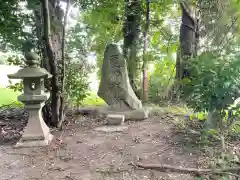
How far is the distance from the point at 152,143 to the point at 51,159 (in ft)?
3.71

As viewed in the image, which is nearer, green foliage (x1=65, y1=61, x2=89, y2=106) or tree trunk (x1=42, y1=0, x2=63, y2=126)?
tree trunk (x1=42, y1=0, x2=63, y2=126)

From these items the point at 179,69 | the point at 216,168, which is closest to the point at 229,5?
the point at 179,69

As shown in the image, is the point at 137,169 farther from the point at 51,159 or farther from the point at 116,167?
the point at 51,159

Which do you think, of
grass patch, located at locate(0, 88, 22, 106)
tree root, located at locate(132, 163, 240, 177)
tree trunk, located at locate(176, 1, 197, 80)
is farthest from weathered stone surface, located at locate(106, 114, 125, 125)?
grass patch, located at locate(0, 88, 22, 106)

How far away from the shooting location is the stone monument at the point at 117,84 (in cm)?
402

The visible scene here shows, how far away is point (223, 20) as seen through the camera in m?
3.98

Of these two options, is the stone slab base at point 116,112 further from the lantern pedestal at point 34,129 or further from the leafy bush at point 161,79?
the lantern pedestal at point 34,129

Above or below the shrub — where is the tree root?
below

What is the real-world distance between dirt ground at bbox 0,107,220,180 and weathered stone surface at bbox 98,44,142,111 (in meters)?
0.62

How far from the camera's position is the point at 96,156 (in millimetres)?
2588

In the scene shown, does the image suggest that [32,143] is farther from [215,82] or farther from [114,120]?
[215,82]

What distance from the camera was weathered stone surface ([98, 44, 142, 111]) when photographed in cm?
403

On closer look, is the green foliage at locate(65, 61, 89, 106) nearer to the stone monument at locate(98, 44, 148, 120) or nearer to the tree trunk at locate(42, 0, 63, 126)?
the tree trunk at locate(42, 0, 63, 126)

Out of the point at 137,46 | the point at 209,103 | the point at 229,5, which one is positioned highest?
the point at 229,5
